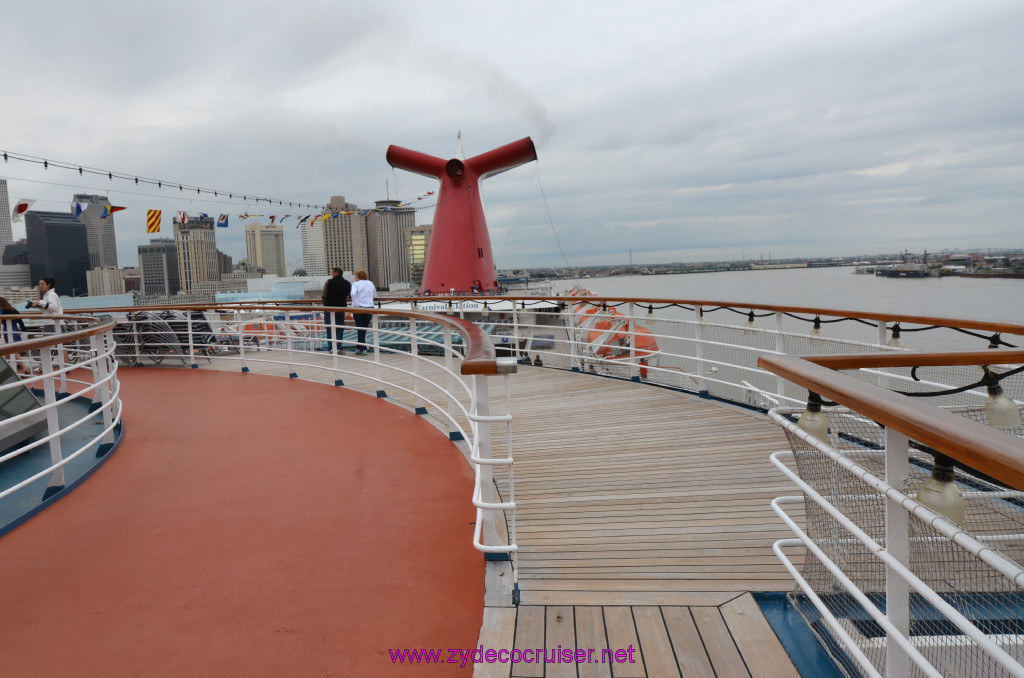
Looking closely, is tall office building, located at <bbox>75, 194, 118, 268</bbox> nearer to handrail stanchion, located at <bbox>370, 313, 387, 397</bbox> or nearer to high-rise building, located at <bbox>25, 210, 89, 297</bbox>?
high-rise building, located at <bbox>25, 210, 89, 297</bbox>

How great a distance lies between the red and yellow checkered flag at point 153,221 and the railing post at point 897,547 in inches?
500

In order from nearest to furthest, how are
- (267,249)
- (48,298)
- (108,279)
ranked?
(48,298) → (108,279) → (267,249)

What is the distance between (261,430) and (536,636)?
3.25 m

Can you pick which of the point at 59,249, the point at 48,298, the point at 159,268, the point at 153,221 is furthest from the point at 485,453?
the point at 159,268

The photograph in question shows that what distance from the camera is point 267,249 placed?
21.6 meters

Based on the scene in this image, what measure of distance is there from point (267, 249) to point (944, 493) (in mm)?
23142

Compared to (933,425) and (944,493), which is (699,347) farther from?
(933,425)

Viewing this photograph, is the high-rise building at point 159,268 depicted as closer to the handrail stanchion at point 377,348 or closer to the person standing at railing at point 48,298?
the person standing at railing at point 48,298

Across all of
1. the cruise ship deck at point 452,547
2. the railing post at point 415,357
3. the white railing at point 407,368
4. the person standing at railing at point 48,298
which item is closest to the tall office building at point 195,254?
the white railing at point 407,368

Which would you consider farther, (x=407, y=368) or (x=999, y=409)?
(x=407, y=368)

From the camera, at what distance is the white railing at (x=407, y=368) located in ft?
7.00

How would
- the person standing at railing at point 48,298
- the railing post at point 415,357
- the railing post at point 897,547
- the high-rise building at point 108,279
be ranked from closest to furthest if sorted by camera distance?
the railing post at point 897,547
the railing post at point 415,357
the person standing at railing at point 48,298
the high-rise building at point 108,279

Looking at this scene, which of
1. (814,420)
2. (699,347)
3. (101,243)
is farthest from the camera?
(101,243)

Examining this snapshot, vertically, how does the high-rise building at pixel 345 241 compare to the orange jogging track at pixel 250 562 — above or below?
above
